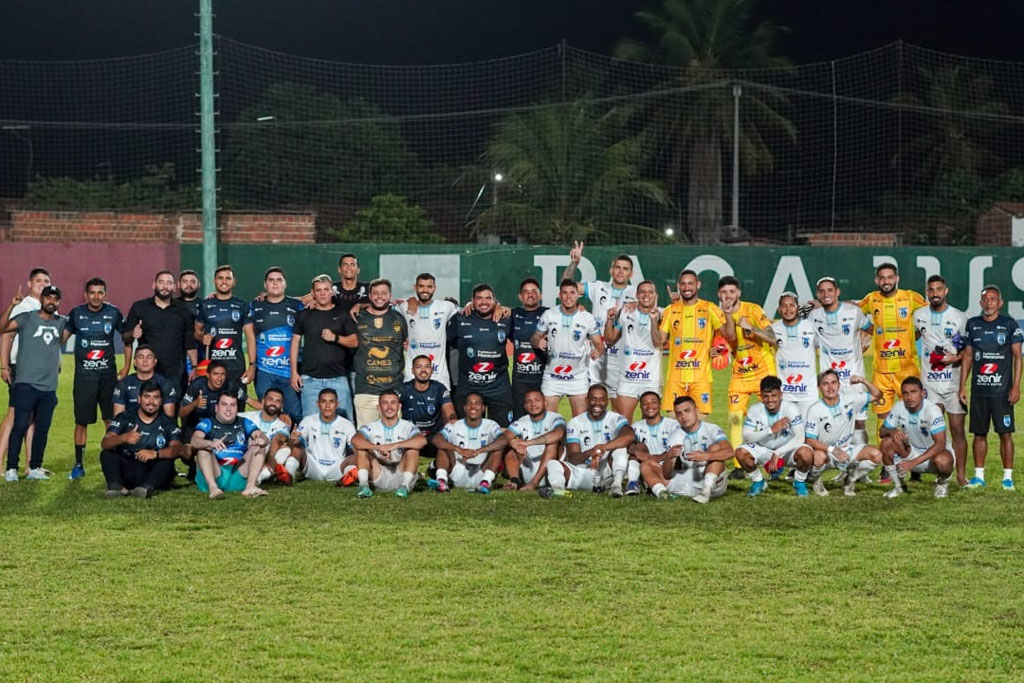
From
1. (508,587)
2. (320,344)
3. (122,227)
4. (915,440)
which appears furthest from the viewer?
(122,227)

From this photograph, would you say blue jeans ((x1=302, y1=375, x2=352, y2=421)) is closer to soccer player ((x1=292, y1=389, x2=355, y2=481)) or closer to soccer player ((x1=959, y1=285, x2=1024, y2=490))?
soccer player ((x1=292, y1=389, x2=355, y2=481))

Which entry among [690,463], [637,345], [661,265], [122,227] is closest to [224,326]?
[637,345]

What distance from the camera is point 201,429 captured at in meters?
10.1

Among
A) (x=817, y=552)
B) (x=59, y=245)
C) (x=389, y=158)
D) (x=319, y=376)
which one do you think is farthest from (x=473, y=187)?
(x=817, y=552)

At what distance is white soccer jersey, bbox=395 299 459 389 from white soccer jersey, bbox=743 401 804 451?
2580 mm

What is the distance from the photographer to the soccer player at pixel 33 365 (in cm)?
1054

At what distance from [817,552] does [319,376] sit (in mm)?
4690

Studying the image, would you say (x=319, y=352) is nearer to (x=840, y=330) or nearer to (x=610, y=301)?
(x=610, y=301)

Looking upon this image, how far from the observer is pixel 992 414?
10.3 meters

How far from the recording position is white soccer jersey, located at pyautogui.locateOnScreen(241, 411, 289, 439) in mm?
10394

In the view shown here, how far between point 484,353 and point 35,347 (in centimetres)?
374

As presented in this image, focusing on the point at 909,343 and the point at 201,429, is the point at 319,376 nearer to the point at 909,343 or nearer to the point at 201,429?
the point at 201,429

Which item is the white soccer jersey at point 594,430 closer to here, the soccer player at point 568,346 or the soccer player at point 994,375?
the soccer player at point 568,346

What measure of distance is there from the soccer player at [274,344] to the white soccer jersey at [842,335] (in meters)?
4.53
